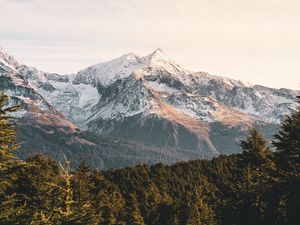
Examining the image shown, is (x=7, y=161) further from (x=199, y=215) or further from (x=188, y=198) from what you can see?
(x=188, y=198)

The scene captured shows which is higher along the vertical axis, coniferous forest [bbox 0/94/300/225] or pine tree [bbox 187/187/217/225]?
coniferous forest [bbox 0/94/300/225]

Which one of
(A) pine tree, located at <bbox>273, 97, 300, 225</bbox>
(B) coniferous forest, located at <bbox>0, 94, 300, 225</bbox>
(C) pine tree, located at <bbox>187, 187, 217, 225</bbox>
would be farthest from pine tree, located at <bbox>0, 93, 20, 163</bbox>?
(C) pine tree, located at <bbox>187, 187, 217, 225</bbox>

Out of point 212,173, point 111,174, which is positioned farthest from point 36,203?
point 212,173

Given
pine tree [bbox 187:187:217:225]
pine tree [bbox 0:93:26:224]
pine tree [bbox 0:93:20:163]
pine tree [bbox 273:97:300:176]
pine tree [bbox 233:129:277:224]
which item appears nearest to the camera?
pine tree [bbox 0:93:26:224]

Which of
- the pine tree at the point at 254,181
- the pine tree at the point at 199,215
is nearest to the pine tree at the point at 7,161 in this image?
the pine tree at the point at 254,181

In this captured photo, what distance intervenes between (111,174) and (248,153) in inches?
4452

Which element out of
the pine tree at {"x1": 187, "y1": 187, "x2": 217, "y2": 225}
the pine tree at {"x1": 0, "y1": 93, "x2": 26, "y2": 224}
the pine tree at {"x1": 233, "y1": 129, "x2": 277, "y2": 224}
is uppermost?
the pine tree at {"x1": 0, "y1": 93, "x2": 26, "y2": 224}

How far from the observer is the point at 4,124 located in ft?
74.4

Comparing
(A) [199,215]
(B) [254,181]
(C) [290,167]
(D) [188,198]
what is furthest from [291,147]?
(D) [188,198]

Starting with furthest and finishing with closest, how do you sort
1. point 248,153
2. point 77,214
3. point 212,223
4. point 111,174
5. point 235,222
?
point 111,174 → point 212,223 → point 248,153 → point 235,222 → point 77,214

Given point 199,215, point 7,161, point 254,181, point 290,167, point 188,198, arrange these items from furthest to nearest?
point 188,198, point 199,215, point 254,181, point 290,167, point 7,161

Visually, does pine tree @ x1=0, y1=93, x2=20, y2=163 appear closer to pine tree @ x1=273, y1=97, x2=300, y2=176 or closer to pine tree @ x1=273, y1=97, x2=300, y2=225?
pine tree @ x1=273, y1=97, x2=300, y2=225

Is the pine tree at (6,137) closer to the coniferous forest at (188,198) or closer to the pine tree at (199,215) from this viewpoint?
the coniferous forest at (188,198)

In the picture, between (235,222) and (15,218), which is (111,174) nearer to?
(235,222)
